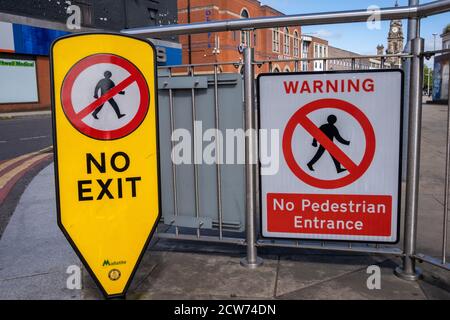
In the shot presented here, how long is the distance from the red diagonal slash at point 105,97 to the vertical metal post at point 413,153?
210 centimetres

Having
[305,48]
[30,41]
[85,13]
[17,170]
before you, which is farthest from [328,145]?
[305,48]

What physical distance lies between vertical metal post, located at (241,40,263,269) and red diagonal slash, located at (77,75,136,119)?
988mm

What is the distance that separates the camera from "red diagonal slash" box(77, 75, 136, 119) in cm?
272

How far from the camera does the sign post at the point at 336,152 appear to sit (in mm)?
3104

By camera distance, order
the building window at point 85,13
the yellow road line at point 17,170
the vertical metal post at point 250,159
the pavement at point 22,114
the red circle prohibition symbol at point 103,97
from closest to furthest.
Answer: the red circle prohibition symbol at point 103,97 < the vertical metal post at point 250,159 < the yellow road line at point 17,170 < the pavement at point 22,114 < the building window at point 85,13

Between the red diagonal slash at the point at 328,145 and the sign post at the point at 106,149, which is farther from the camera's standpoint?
the red diagonal slash at the point at 328,145

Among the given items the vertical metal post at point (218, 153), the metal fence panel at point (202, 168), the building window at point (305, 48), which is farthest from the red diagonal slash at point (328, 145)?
the building window at point (305, 48)

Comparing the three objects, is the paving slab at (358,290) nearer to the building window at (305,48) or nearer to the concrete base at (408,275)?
the concrete base at (408,275)

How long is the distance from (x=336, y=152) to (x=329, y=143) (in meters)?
0.09

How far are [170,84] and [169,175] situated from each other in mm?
832

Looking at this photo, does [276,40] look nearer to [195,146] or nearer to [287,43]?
[287,43]
